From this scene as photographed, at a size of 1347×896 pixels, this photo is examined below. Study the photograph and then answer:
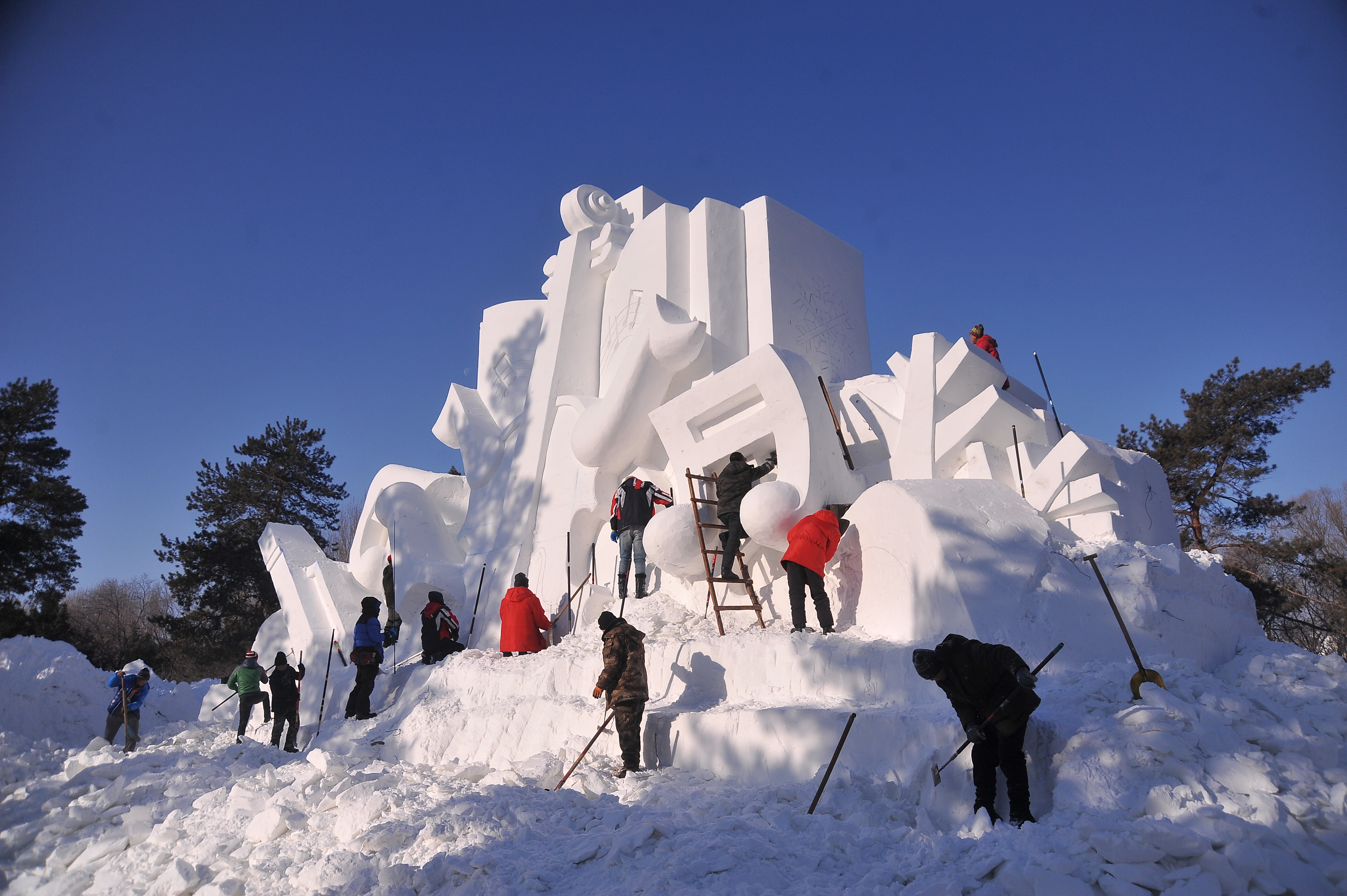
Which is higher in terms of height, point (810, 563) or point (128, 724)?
point (810, 563)

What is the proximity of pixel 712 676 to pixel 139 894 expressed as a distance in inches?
157

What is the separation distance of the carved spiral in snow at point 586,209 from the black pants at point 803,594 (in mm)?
8368

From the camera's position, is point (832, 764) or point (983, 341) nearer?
point (832, 764)

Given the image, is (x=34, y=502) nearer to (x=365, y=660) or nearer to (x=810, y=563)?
(x=365, y=660)

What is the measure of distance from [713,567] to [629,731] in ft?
9.32

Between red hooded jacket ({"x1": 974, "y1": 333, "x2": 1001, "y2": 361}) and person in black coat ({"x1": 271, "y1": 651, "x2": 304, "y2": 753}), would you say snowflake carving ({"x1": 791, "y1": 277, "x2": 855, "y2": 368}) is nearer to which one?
red hooded jacket ({"x1": 974, "y1": 333, "x2": 1001, "y2": 361})

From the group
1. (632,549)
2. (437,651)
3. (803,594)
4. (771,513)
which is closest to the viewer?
(803,594)

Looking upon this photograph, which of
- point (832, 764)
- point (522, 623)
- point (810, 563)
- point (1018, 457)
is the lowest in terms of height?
Result: point (832, 764)

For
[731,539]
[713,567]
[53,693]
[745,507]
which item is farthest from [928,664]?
[53,693]

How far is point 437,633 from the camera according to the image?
33.4ft

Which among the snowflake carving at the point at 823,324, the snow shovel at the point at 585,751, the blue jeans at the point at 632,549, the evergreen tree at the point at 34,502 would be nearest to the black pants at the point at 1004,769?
the snow shovel at the point at 585,751

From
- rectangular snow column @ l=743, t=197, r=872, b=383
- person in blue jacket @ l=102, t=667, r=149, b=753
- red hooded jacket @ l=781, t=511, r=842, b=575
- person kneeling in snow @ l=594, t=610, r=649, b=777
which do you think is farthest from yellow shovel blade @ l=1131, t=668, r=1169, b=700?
person in blue jacket @ l=102, t=667, r=149, b=753

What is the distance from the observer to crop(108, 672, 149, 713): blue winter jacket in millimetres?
10281

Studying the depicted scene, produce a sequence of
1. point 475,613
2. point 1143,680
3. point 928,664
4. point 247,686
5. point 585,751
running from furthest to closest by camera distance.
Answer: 1. point 475,613
2. point 247,686
3. point 585,751
4. point 1143,680
5. point 928,664
